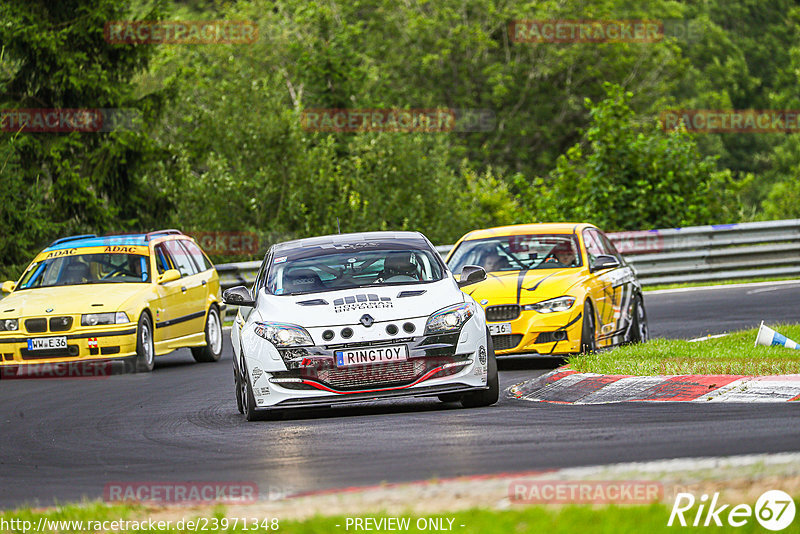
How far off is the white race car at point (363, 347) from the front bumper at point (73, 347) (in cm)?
514

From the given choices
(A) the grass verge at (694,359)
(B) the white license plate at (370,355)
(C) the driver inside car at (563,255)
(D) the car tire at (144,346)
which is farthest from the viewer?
(D) the car tire at (144,346)

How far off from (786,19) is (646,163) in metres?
59.2

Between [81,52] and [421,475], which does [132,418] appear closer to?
[421,475]

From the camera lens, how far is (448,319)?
1035 cm

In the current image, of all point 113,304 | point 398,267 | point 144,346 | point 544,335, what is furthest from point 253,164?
point 398,267

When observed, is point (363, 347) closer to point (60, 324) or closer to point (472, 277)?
point (472, 277)

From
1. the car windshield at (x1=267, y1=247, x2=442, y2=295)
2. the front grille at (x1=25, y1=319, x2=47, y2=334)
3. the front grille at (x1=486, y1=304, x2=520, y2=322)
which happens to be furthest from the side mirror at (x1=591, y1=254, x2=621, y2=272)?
the front grille at (x1=25, y1=319, x2=47, y2=334)

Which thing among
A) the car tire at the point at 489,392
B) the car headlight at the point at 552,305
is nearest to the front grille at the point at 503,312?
the car headlight at the point at 552,305

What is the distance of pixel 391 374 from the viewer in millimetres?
10109

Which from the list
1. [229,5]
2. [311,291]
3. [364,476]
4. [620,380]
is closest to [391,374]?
[311,291]

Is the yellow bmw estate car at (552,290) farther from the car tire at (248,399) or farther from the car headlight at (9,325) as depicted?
the car headlight at (9,325)

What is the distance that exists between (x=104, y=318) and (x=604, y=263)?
578 centimetres

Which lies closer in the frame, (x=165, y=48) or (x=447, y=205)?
(x=447, y=205)

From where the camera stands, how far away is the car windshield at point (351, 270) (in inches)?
441
